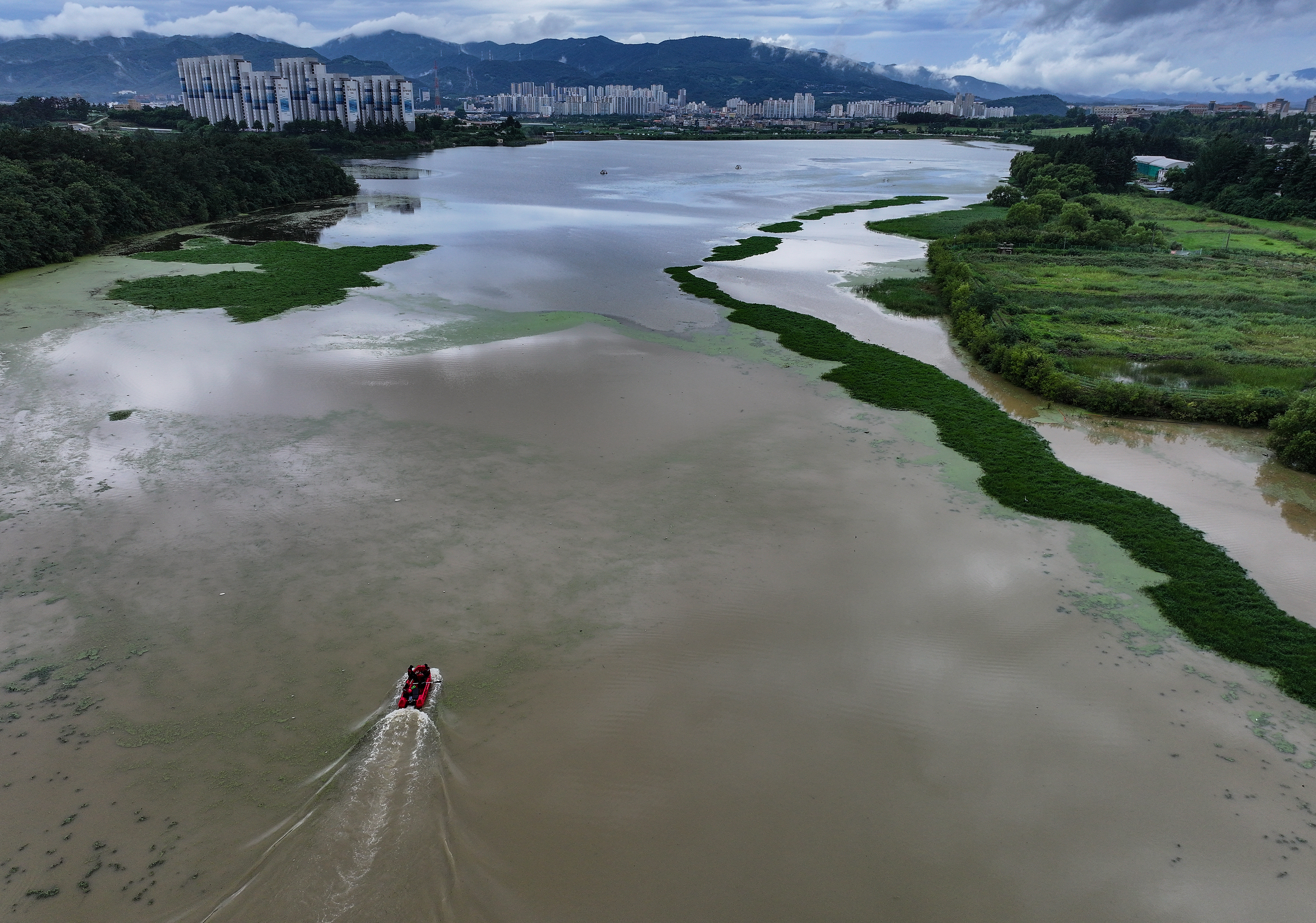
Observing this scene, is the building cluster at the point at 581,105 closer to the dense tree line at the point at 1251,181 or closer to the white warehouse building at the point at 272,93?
the white warehouse building at the point at 272,93

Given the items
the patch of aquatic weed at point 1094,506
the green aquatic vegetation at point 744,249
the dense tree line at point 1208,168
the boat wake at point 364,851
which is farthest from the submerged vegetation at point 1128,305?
the boat wake at point 364,851

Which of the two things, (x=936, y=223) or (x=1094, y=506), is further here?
(x=936, y=223)

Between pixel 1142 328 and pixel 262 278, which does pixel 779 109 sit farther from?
pixel 262 278

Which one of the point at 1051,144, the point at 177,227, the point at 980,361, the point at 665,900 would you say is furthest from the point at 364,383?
the point at 1051,144

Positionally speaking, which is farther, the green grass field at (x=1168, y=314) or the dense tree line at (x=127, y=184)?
the dense tree line at (x=127, y=184)

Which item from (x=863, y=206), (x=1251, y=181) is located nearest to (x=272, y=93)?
(x=863, y=206)

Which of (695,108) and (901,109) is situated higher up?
(901,109)
